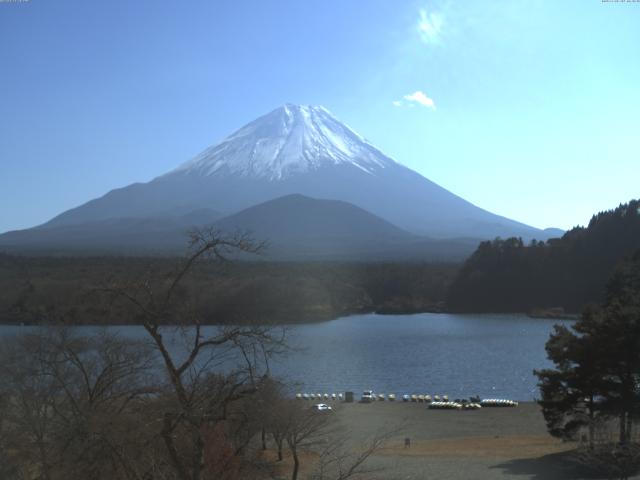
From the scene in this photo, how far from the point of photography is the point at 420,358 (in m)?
30.3

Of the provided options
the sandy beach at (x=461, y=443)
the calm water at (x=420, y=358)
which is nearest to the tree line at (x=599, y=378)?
the sandy beach at (x=461, y=443)

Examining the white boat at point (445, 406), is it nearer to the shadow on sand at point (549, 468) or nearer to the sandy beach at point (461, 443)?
the sandy beach at point (461, 443)

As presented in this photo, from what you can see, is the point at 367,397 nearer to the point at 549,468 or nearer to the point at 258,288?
the point at 549,468

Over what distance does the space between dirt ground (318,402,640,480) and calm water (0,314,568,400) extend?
2.22 m

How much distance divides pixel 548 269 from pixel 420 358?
2881cm

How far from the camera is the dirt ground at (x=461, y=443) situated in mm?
11216

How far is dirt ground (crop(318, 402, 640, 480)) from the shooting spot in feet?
36.8

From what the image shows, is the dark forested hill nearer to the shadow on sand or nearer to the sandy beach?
the sandy beach

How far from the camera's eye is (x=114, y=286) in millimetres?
3869

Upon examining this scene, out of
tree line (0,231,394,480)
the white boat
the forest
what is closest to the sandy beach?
the white boat

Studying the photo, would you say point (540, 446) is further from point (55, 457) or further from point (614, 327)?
point (55, 457)

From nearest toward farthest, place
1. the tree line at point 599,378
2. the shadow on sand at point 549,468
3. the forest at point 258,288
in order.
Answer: the shadow on sand at point 549,468, the tree line at point 599,378, the forest at point 258,288

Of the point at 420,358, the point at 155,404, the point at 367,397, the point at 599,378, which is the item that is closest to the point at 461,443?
the point at 599,378

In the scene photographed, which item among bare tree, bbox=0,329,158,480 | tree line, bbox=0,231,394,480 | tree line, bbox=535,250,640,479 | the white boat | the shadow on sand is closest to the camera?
tree line, bbox=0,231,394,480
